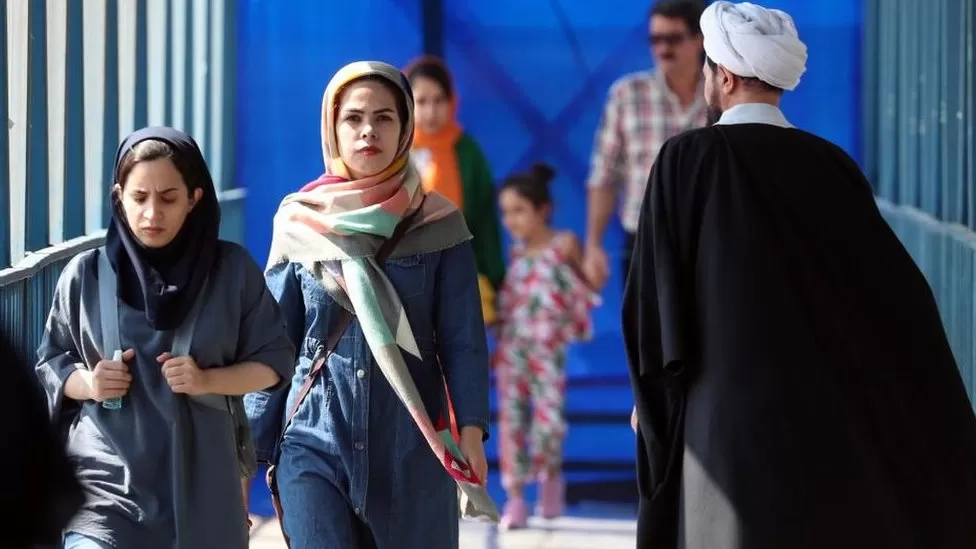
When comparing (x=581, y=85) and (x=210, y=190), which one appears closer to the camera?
(x=210, y=190)

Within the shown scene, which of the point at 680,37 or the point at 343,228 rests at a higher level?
the point at 680,37

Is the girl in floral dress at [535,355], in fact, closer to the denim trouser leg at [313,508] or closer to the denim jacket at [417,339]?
the denim jacket at [417,339]

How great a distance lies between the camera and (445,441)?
4324 millimetres

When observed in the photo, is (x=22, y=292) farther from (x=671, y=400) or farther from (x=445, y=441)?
(x=671, y=400)

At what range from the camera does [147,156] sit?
4012mm

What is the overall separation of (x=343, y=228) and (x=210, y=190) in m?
0.45

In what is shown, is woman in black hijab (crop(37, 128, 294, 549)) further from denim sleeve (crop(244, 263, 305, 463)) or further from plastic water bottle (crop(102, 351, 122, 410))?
denim sleeve (crop(244, 263, 305, 463))

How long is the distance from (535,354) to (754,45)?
3.35m

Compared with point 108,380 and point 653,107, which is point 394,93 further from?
point 653,107

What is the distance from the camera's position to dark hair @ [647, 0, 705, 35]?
762cm

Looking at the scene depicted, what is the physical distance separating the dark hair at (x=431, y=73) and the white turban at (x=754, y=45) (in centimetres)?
345

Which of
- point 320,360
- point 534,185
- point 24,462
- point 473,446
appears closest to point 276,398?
point 320,360

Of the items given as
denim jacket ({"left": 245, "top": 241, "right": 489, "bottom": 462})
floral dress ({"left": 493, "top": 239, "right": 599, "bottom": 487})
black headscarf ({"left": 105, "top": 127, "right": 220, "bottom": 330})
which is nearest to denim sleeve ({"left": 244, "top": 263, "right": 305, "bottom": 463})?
denim jacket ({"left": 245, "top": 241, "right": 489, "bottom": 462})

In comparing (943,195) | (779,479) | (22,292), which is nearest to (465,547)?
(943,195)
